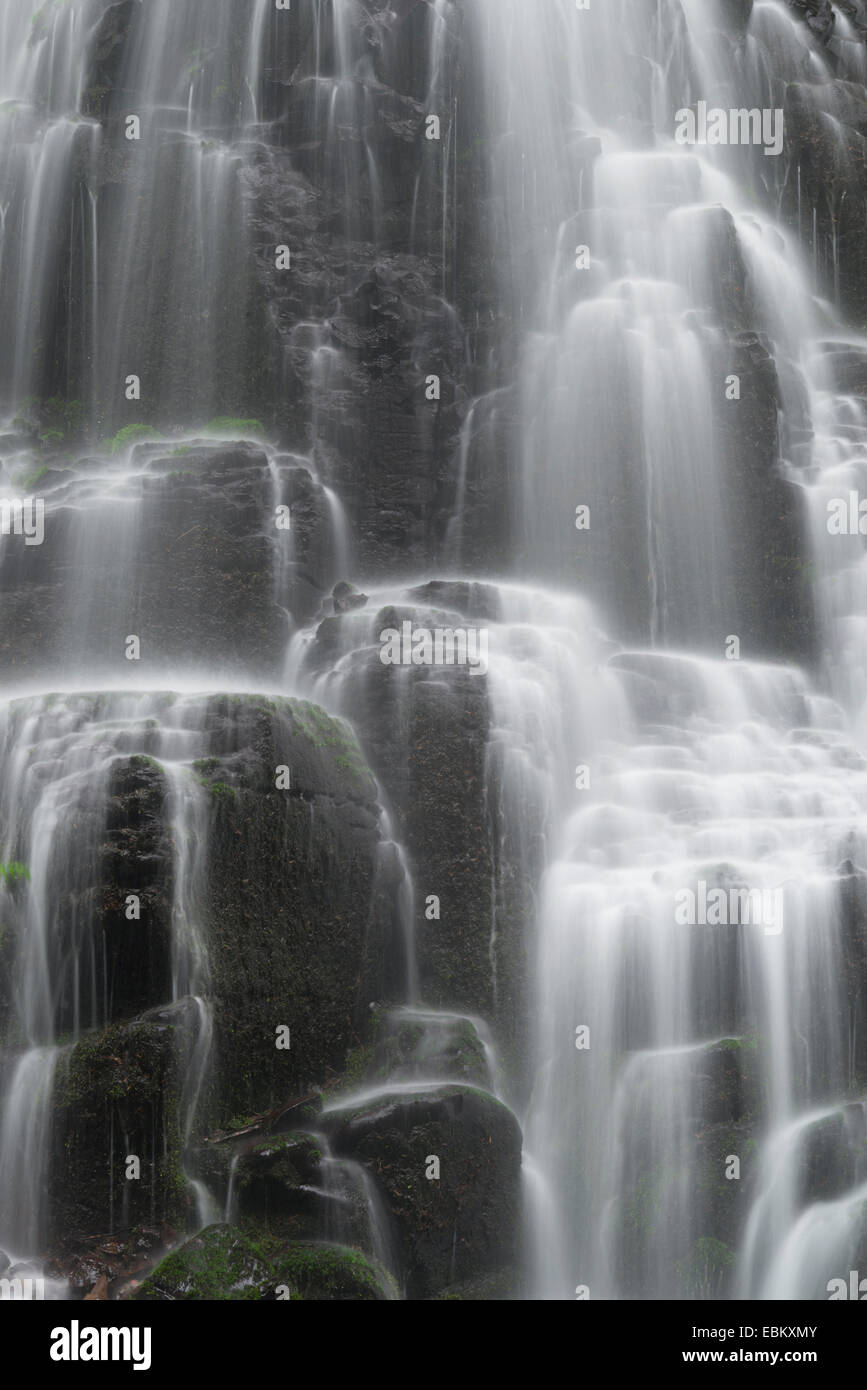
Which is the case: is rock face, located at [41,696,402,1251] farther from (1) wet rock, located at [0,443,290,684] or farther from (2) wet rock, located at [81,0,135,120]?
(2) wet rock, located at [81,0,135,120]

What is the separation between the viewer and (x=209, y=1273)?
294 inches

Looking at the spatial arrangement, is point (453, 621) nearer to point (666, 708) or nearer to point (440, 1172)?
point (666, 708)

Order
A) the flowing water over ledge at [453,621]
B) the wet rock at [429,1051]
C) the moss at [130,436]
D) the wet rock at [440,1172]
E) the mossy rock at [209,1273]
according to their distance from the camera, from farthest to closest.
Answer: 1. the moss at [130,436]
2. the wet rock at [429,1051]
3. the flowing water over ledge at [453,621]
4. the wet rock at [440,1172]
5. the mossy rock at [209,1273]

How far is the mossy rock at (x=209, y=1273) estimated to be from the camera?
7.38m

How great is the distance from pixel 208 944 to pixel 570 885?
3.03 m

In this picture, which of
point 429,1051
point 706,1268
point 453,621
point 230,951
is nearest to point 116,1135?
point 230,951

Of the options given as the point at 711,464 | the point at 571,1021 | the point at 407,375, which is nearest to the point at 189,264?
the point at 407,375

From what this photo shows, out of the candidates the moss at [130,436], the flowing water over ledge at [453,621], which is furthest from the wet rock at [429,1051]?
the moss at [130,436]

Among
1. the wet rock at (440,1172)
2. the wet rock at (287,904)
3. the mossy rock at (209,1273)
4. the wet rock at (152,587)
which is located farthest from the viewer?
the wet rock at (152,587)

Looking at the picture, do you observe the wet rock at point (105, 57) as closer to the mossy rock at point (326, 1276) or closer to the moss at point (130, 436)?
the moss at point (130, 436)

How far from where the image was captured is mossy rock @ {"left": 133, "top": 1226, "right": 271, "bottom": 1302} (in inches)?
291

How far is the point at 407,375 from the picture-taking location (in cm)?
1591

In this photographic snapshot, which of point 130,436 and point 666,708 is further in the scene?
point 130,436

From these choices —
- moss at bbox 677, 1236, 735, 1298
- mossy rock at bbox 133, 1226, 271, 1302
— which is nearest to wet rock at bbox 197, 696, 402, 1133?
mossy rock at bbox 133, 1226, 271, 1302
